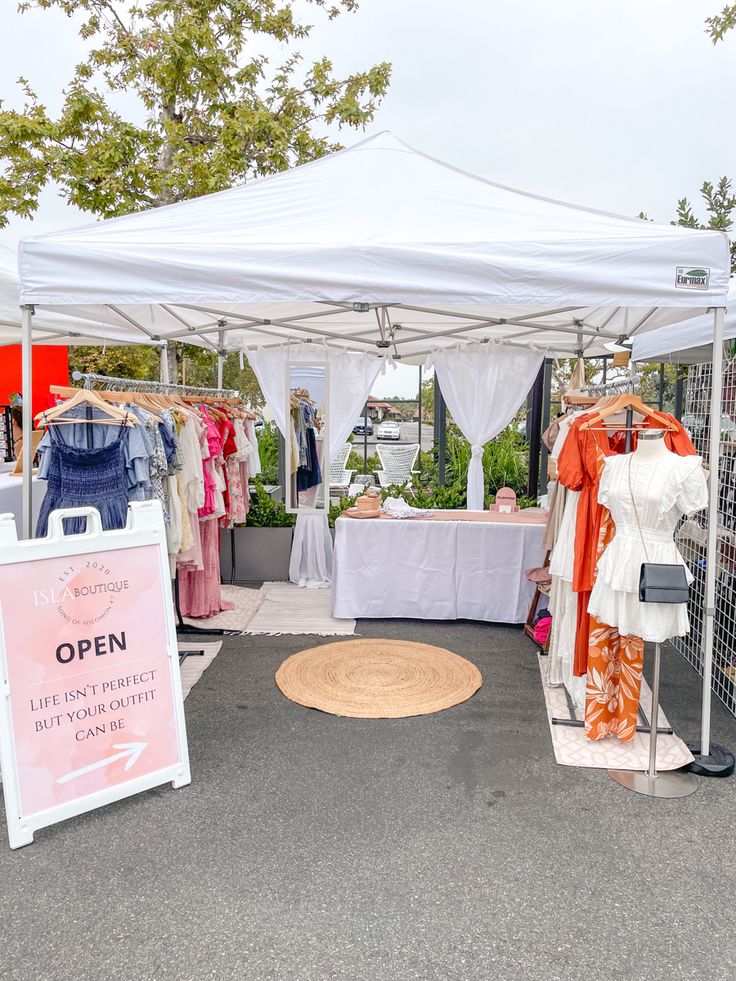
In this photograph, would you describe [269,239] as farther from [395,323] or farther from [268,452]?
[268,452]

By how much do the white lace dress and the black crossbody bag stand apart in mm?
114

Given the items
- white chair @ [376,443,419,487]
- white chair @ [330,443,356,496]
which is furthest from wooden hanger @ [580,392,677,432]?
white chair @ [376,443,419,487]

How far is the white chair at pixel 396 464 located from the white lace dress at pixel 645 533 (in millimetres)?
4177

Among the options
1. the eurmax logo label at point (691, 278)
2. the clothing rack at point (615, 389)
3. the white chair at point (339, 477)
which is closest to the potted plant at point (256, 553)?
the white chair at point (339, 477)

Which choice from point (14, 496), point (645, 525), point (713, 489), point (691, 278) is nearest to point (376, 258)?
point (691, 278)

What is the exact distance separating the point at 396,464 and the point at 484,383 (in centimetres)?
169

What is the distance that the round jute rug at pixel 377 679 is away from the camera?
11.7 feet

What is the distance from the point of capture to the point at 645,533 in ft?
9.29

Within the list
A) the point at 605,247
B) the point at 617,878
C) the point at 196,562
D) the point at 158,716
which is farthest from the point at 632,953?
the point at 196,562

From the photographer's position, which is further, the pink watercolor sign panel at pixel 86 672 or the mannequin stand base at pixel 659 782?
the mannequin stand base at pixel 659 782

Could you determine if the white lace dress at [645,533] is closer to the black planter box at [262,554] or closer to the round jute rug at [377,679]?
the round jute rug at [377,679]

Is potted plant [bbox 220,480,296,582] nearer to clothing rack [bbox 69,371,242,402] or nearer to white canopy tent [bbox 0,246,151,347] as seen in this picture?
clothing rack [bbox 69,371,242,402]

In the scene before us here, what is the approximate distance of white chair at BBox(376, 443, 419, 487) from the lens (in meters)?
7.12

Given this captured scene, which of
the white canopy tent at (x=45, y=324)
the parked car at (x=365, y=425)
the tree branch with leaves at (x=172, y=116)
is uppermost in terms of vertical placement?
the tree branch with leaves at (x=172, y=116)
